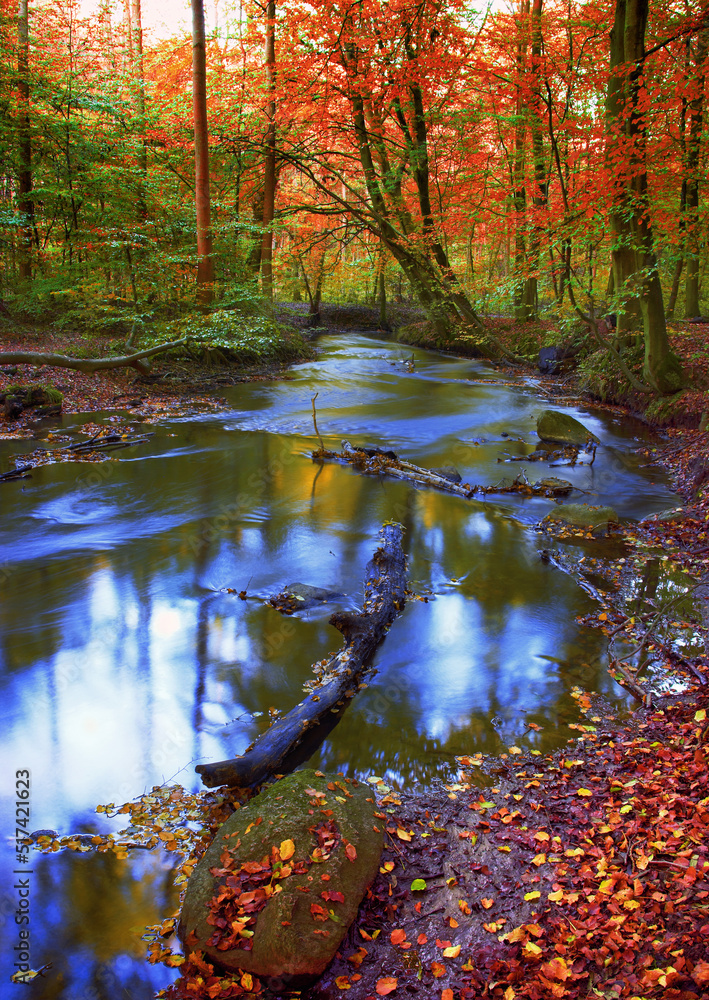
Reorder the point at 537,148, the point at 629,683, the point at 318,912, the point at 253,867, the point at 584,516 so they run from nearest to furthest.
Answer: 1. the point at 318,912
2. the point at 253,867
3. the point at 629,683
4. the point at 584,516
5. the point at 537,148

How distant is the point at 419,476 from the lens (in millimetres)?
11031

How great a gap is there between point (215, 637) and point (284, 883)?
328cm

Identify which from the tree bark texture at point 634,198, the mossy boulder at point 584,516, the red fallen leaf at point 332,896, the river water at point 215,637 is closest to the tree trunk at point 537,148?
the tree bark texture at point 634,198

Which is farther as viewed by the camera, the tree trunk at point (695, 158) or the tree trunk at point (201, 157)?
the tree trunk at point (201, 157)

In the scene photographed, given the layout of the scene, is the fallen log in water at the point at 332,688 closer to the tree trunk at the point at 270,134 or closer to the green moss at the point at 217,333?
the green moss at the point at 217,333

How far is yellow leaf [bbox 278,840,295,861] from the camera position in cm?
322

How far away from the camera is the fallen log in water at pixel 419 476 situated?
10391 mm

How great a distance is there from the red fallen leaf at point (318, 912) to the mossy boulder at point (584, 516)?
6756 millimetres

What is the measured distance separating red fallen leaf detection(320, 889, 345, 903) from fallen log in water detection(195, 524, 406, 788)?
119 cm

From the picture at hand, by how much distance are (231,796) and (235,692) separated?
1.24 metres

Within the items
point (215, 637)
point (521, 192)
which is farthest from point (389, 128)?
point (215, 637)

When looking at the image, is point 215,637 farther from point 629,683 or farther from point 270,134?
point 270,134

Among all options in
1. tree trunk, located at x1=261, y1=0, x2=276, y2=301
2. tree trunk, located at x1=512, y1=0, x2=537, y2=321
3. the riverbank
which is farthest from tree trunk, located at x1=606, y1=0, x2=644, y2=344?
the riverbank

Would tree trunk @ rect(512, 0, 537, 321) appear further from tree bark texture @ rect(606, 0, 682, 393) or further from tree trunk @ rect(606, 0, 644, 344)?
tree bark texture @ rect(606, 0, 682, 393)
